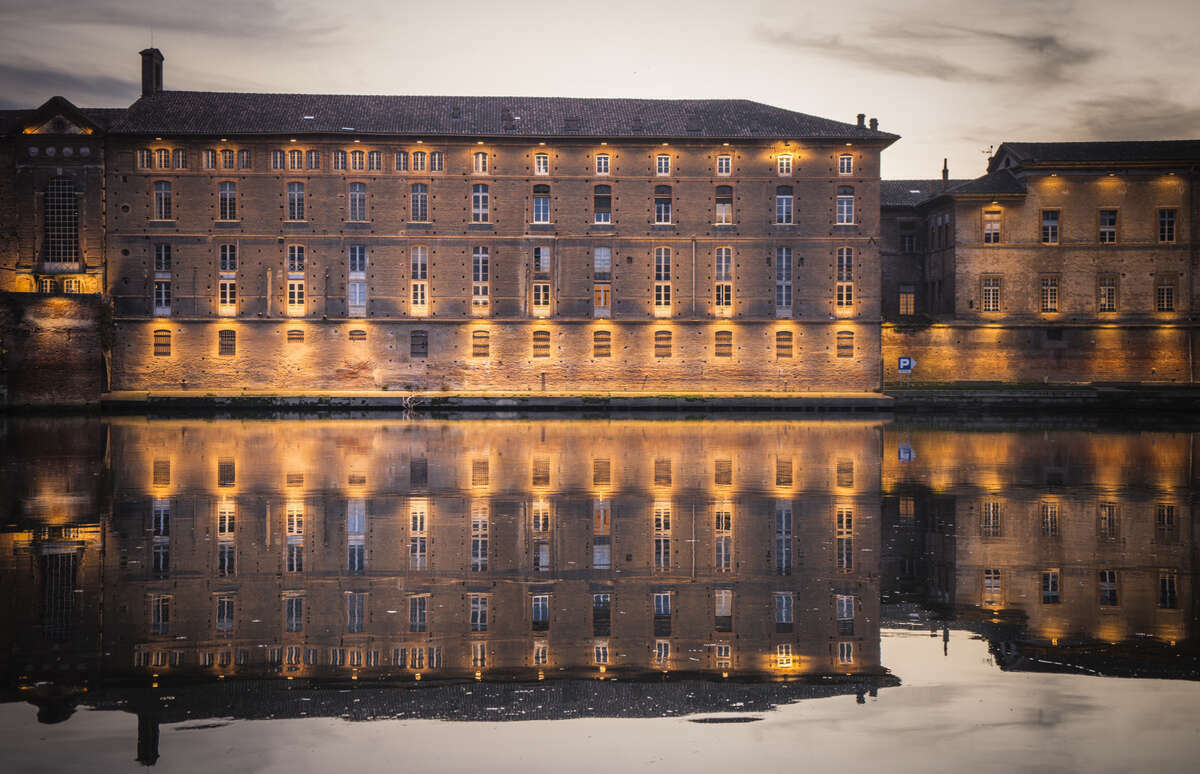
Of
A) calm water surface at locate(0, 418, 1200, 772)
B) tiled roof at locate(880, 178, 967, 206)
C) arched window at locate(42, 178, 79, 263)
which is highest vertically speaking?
tiled roof at locate(880, 178, 967, 206)

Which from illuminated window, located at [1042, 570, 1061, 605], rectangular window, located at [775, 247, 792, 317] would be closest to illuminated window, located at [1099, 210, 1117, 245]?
rectangular window, located at [775, 247, 792, 317]

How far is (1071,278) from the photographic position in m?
56.3

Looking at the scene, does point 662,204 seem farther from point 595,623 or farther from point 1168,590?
point 595,623

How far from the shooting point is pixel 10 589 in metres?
10.7

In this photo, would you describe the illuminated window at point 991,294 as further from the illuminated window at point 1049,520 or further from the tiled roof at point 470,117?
the illuminated window at point 1049,520

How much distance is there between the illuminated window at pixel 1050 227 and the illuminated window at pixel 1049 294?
188 centimetres

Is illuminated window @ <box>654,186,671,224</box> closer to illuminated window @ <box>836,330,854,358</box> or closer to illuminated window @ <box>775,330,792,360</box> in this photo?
illuminated window @ <box>775,330,792,360</box>

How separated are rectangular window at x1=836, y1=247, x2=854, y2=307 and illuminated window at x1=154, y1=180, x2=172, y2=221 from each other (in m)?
31.7

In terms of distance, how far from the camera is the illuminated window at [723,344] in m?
54.1

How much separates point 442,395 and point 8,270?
21.6m

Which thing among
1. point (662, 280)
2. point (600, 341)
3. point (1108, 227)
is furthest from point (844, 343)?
point (1108, 227)

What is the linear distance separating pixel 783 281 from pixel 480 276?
14.4 m

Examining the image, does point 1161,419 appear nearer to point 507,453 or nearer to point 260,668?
point 507,453

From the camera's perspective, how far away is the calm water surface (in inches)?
262
